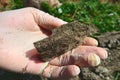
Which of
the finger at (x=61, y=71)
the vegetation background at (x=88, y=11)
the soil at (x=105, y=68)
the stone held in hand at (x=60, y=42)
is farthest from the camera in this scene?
the vegetation background at (x=88, y=11)

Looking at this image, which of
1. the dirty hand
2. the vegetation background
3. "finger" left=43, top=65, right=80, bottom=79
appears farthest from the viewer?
the vegetation background

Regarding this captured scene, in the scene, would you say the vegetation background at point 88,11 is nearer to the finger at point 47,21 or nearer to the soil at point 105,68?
the soil at point 105,68

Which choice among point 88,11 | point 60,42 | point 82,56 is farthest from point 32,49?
point 88,11

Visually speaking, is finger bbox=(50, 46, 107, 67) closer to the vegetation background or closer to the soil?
the soil

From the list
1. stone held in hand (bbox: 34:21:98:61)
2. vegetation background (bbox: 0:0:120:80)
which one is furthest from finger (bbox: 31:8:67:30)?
vegetation background (bbox: 0:0:120:80)

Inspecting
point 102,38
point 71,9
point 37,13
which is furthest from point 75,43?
point 71,9

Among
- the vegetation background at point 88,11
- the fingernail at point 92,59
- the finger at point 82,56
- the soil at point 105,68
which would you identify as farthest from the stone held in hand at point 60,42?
the vegetation background at point 88,11

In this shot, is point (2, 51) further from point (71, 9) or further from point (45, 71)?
point (71, 9)
